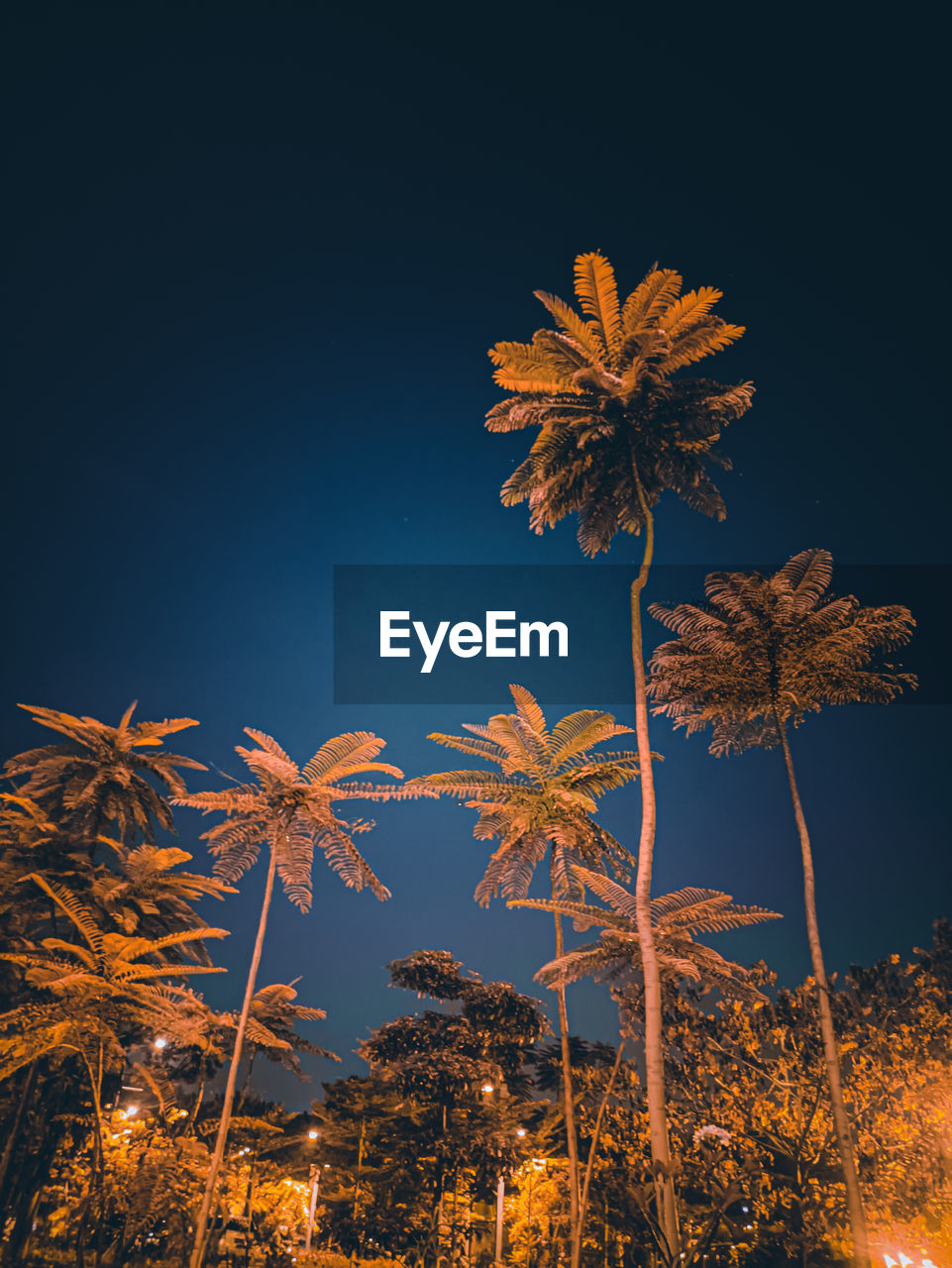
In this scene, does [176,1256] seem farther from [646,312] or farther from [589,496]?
[646,312]

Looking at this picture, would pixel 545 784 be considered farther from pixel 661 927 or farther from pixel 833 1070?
pixel 833 1070

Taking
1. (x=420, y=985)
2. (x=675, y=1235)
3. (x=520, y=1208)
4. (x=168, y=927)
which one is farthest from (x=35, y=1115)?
(x=675, y=1235)

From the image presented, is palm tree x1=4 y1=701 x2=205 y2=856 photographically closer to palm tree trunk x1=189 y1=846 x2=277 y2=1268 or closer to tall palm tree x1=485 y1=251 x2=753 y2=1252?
palm tree trunk x1=189 y1=846 x2=277 y2=1268

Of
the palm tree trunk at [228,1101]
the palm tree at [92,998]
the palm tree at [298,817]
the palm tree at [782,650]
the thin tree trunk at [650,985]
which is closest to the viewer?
the thin tree trunk at [650,985]

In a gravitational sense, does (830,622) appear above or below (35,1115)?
above

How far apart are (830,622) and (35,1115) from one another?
89.4 feet

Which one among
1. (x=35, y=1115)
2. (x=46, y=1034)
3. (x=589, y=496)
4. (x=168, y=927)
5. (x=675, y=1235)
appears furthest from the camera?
(x=168, y=927)

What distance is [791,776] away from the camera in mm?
19156

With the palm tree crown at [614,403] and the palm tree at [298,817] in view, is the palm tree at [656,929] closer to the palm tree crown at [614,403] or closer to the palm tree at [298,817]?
the palm tree at [298,817]

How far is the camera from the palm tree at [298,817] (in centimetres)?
1703

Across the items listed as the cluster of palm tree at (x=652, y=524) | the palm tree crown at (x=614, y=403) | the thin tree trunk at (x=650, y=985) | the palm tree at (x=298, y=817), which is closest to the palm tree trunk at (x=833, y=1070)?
the cluster of palm tree at (x=652, y=524)

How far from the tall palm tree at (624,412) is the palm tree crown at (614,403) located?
3 centimetres

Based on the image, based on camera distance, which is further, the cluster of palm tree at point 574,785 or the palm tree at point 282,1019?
the palm tree at point 282,1019

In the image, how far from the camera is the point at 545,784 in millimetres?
19000
